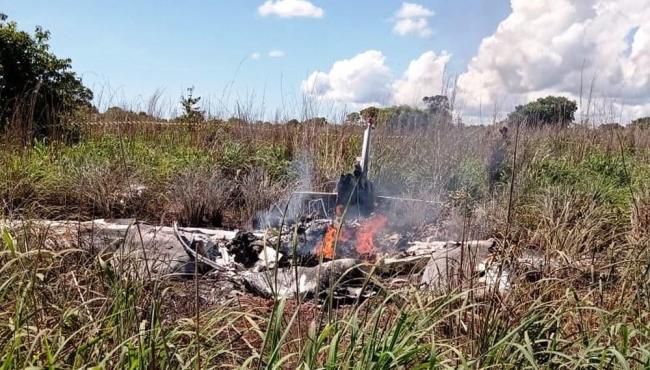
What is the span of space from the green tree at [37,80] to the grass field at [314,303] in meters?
0.56

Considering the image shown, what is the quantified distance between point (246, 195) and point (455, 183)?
2.31 metres

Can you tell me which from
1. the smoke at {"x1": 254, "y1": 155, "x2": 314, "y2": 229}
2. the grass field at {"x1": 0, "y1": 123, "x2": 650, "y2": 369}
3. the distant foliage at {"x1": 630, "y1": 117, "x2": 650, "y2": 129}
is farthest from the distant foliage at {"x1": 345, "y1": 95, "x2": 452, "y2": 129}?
the distant foliage at {"x1": 630, "y1": 117, "x2": 650, "y2": 129}

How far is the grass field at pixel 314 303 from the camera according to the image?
1.95 metres

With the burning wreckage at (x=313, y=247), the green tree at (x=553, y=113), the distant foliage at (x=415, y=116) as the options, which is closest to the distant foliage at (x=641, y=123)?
the green tree at (x=553, y=113)

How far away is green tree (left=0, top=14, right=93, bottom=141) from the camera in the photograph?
894cm

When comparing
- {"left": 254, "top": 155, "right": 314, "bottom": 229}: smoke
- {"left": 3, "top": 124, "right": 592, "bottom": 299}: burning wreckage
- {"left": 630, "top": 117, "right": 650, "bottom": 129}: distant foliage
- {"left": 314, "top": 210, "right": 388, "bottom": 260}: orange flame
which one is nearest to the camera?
{"left": 3, "top": 124, "right": 592, "bottom": 299}: burning wreckage

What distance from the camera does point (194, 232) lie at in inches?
209

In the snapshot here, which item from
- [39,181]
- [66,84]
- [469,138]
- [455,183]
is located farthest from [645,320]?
[66,84]

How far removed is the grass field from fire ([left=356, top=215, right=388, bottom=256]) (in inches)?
26.2

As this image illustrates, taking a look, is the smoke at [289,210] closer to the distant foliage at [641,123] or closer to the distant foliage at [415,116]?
the distant foliage at [415,116]

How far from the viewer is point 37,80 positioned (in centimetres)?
934

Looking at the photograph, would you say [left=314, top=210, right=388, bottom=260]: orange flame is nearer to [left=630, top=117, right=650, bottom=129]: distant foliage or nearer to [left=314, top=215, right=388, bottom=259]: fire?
[left=314, top=215, right=388, bottom=259]: fire

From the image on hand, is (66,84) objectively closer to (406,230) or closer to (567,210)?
(406,230)

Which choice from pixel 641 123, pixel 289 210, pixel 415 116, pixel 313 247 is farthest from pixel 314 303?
pixel 641 123
